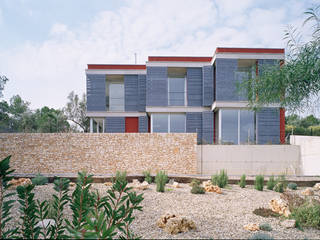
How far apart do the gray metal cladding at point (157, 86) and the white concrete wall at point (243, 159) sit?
5367 millimetres

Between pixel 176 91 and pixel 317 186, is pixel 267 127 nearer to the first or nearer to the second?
pixel 176 91

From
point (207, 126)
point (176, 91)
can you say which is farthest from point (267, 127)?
point (176, 91)

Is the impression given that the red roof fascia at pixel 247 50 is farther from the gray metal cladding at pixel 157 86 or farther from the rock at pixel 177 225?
the rock at pixel 177 225

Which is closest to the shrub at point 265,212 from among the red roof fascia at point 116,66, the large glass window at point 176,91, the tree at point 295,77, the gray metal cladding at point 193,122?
the tree at point 295,77

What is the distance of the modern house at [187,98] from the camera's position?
15.2 meters

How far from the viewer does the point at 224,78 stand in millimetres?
15234

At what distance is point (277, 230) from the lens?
4.50 metres

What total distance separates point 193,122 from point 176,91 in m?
2.55

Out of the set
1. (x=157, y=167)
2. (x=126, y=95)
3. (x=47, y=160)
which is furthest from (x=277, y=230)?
(x=126, y=95)

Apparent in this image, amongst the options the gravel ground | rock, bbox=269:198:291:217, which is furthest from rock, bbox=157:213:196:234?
rock, bbox=269:198:291:217

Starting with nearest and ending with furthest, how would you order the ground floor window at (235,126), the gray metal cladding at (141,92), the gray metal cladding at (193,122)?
the ground floor window at (235,126) < the gray metal cladding at (193,122) < the gray metal cladding at (141,92)

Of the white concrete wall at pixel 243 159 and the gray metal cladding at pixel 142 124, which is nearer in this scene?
the white concrete wall at pixel 243 159

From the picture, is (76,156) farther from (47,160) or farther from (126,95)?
(126,95)

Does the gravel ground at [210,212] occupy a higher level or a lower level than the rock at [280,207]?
lower
